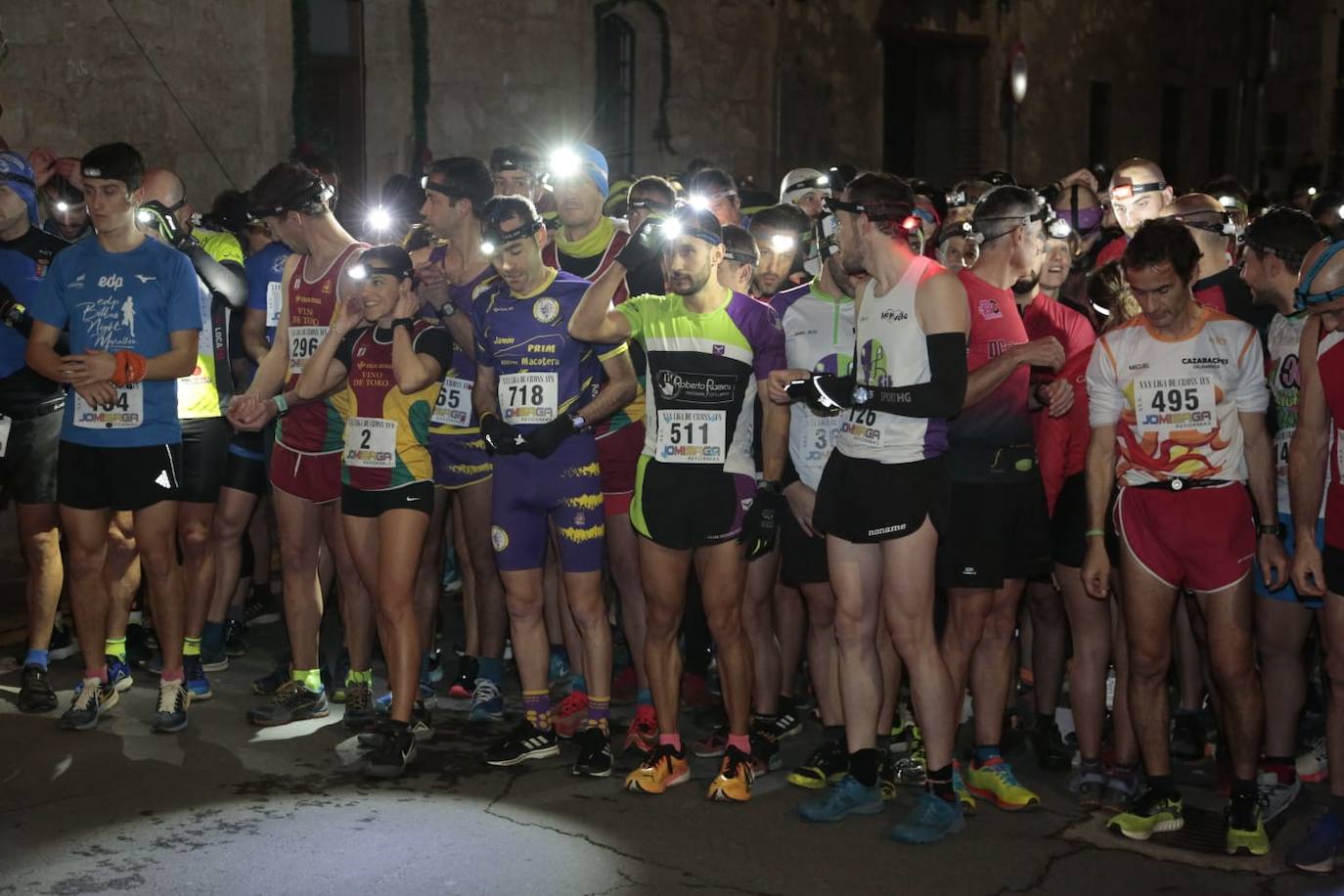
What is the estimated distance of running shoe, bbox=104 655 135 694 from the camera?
24.7ft

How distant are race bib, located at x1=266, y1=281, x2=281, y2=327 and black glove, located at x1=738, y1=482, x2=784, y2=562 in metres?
3.04

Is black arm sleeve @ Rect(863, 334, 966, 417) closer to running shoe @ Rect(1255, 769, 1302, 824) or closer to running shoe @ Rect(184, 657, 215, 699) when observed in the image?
running shoe @ Rect(1255, 769, 1302, 824)

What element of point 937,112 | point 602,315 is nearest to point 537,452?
point 602,315

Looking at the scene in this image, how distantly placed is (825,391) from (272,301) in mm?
3450

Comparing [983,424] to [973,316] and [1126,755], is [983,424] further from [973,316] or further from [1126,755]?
[1126,755]

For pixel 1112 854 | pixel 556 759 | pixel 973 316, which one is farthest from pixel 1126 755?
pixel 556 759

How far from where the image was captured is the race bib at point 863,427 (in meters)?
5.92

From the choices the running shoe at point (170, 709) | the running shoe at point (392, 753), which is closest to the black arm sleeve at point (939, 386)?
the running shoe at point (392, 753)

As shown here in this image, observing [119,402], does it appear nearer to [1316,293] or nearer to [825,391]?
[825,391]

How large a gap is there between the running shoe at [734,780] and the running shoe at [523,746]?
0.78 m

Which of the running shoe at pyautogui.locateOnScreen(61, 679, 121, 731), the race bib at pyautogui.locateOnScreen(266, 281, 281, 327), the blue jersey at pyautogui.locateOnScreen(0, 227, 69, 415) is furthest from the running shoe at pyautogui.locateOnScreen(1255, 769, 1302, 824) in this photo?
the blue jersey at pyautogui.locateOnScreen(0, 227, 69, 415)

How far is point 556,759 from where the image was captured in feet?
22.1

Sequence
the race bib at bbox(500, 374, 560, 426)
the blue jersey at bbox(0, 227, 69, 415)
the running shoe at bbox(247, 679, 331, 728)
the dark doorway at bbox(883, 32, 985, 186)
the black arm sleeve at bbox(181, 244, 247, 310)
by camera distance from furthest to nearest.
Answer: the dark doorway at bbox(883, 32, 985, 186) → the black arm sleeve at bbox(181, 244, 247, 310) → the blue jersey at bbox(0, 227, 69, 415) → the running shoe at bbox(247, 679, 331, 728) → the race bib at bbox(500, 374, 560, 426)

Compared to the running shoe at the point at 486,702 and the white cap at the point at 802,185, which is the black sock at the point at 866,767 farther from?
the white cap at the point at 802,185
